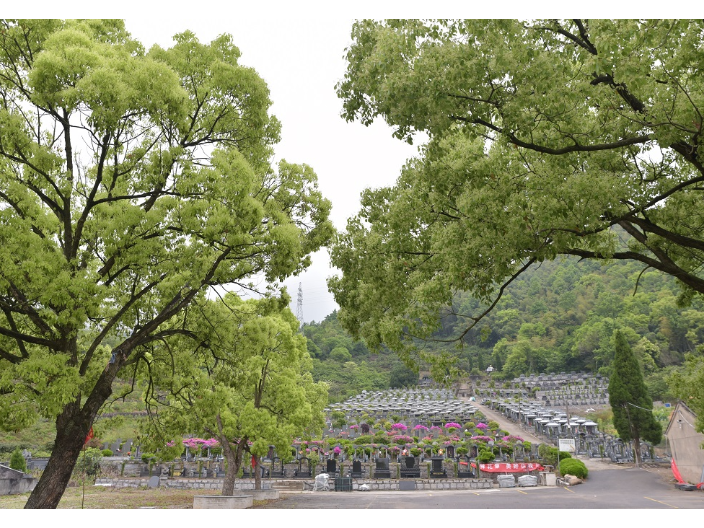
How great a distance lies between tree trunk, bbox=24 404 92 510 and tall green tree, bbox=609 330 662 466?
1371 inches

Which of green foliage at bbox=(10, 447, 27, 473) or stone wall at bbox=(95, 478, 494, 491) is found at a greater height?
green foliage at bbox=(10, 447, 27, 473)

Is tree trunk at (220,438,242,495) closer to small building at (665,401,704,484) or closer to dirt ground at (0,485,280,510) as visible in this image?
dirt ground at (0,485,280,510)

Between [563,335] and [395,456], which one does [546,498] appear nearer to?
[395,456]

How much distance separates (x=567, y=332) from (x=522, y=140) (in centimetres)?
9945

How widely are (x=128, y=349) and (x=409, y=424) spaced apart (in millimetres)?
40506

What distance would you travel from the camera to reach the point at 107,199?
853 cm

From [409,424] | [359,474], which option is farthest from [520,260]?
[409,424]

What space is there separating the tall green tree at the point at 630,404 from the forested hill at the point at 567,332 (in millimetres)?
24220

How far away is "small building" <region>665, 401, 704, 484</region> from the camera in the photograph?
23953mm

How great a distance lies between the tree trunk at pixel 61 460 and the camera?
7969 millimetres

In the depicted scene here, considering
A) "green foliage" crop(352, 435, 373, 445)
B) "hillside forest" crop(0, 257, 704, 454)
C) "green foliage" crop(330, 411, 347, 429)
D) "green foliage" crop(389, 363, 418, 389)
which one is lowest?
"green foliage" crop(352, 435, 373, 445)

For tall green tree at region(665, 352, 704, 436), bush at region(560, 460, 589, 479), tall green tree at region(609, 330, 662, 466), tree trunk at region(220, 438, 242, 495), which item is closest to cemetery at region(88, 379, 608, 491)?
bush at region(560, 460, 589, 479)

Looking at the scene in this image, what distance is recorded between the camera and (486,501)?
18406 mm

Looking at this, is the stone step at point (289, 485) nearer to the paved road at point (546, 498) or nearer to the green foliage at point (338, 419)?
the paved road at point (546, 498)
